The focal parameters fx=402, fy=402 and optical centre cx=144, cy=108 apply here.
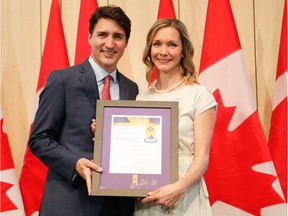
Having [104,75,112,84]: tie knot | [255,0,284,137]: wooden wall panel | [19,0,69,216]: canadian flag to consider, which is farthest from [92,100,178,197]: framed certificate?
[255,0,284,137]: wooden wall panel

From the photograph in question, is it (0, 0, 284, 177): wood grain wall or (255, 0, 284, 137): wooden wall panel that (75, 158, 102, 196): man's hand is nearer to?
(0, 0, 284, 177): wood grain wall

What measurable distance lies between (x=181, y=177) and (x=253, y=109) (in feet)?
3.11

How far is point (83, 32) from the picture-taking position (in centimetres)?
254

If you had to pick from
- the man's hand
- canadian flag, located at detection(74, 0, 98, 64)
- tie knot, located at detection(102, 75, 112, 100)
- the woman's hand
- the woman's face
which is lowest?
the woman's hand

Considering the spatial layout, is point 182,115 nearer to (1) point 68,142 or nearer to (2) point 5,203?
(1) point 68,142

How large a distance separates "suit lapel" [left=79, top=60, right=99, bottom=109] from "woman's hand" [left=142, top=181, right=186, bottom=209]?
1.47ft

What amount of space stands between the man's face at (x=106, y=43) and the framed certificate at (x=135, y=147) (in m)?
0.30

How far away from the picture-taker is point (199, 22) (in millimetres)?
2822

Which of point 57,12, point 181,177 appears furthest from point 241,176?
point 57,12

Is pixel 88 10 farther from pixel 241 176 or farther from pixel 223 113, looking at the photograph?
pixel 241 176

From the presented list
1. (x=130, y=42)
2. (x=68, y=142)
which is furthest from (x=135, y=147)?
(x=130, y=42)

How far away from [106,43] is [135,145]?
50 centimetres

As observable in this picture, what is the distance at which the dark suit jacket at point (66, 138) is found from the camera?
158 centimetres

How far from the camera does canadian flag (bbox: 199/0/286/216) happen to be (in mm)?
2246
